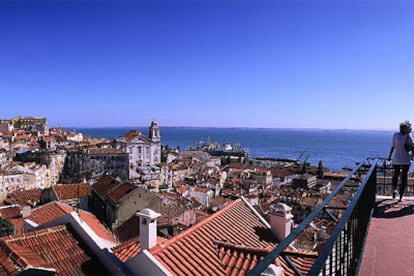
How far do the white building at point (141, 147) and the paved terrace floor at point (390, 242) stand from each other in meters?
59.5

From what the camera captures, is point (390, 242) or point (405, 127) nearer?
point (390, 242)

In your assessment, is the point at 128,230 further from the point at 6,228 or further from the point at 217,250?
the point at 217,250

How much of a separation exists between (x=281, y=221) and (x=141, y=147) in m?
60.7

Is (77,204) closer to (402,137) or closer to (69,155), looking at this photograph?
(402,137)

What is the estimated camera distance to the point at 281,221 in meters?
7.98

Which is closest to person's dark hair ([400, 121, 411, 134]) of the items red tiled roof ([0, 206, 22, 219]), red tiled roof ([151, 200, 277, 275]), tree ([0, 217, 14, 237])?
red tiled roof ([151, 200, 277, 275])

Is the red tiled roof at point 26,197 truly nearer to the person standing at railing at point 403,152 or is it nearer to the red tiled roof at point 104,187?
the red tiled roof at point 104,187

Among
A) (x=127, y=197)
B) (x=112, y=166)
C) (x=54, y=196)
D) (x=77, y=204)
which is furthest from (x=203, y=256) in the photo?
(x=112, y=166)

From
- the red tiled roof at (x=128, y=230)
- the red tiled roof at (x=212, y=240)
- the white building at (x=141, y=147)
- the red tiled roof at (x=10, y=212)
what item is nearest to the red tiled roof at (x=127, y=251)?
the red tiled roof at (x=212, y=240)

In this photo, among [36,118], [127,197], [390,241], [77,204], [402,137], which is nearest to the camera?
[390,241]

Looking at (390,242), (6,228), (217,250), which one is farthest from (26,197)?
(390,242)

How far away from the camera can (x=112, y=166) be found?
52844 mm

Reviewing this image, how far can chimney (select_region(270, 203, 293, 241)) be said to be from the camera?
7.94m

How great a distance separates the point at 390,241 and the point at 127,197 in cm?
1507
